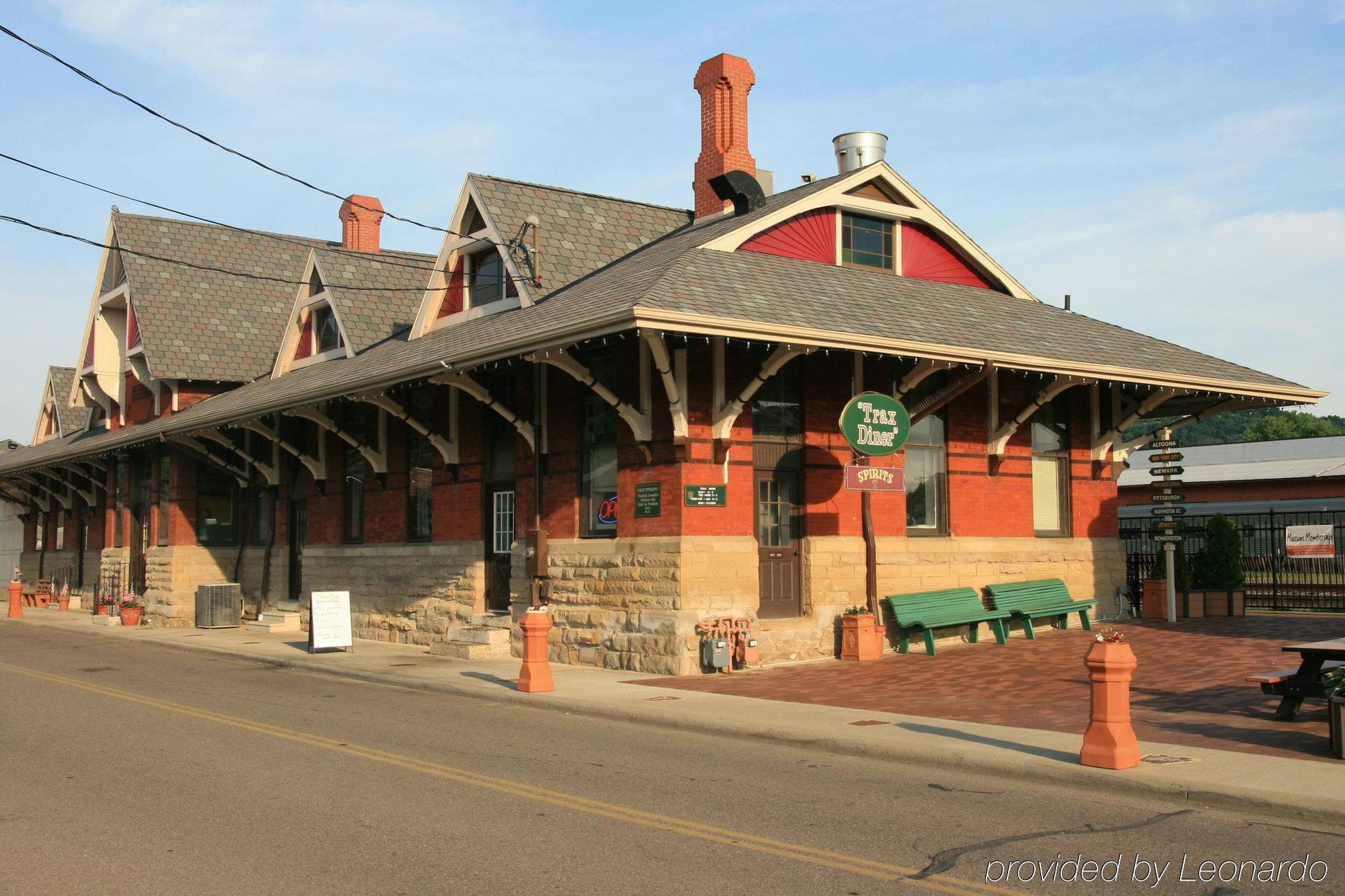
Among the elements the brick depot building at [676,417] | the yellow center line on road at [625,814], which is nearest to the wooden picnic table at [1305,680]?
the yellow center line on road at [625,814]

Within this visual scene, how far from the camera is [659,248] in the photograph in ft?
69.8

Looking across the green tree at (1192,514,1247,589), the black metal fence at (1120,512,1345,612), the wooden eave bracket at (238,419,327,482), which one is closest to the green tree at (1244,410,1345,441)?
the black metal fence at (1120,512,1345,612)

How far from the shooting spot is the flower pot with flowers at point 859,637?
57.0 ft

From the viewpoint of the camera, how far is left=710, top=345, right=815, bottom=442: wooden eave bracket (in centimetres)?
1627

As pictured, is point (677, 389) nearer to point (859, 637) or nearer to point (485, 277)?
point (859, 637)

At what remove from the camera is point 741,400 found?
16.5m

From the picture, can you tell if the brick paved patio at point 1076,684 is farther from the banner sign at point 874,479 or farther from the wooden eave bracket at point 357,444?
the wooden eave bracket at point 357,444

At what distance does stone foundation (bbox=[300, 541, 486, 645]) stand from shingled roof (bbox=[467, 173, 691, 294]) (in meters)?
4.91

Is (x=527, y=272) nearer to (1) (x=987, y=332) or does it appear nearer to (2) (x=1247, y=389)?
(1) (x=987, y=332)

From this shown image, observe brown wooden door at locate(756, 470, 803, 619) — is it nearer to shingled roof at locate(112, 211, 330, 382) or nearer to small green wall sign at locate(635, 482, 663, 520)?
small green wall sign at locate(635, 482, 663, 520)

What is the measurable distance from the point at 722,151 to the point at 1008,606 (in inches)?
378

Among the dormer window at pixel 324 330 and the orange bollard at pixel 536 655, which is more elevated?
the dormer window at pixel 324 330

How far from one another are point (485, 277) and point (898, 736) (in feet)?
45.3

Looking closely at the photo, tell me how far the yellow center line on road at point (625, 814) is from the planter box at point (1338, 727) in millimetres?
4512
